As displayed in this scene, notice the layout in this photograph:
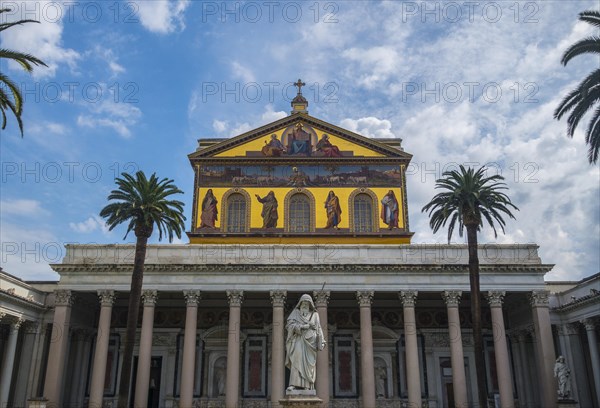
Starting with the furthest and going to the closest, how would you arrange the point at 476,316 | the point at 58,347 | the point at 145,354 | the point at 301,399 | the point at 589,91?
the point at 58,347 → the point at 145,354 → the point at 476,316 → the point at 589,91 → the point at 301,399

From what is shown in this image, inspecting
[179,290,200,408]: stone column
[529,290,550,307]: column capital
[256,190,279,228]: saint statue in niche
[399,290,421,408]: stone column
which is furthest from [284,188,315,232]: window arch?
[529,290,550,307]: column capital

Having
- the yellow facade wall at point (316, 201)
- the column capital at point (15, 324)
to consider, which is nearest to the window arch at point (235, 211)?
the yellow facade wall at point (316, 201)

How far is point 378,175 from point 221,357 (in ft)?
50.8

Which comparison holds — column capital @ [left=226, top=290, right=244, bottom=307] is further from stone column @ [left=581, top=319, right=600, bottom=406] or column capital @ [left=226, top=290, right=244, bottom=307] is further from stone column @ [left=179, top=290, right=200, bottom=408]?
stone column @ [left=581, top=319, right=600, bottom=406]

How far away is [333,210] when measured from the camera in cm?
3628

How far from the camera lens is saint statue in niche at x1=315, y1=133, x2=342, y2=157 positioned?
3755 centimetres

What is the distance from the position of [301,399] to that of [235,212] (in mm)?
24541

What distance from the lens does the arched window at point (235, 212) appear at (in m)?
36.1

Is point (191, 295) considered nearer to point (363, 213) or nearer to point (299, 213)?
point (299, 213)

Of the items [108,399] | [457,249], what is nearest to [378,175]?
[457,249]

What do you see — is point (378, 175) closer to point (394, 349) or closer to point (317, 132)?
point (317, 132)

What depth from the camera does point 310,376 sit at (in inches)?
519

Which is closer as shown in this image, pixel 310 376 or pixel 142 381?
pixel 310 376

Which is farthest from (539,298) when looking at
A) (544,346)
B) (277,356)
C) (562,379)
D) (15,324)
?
(15,324)
